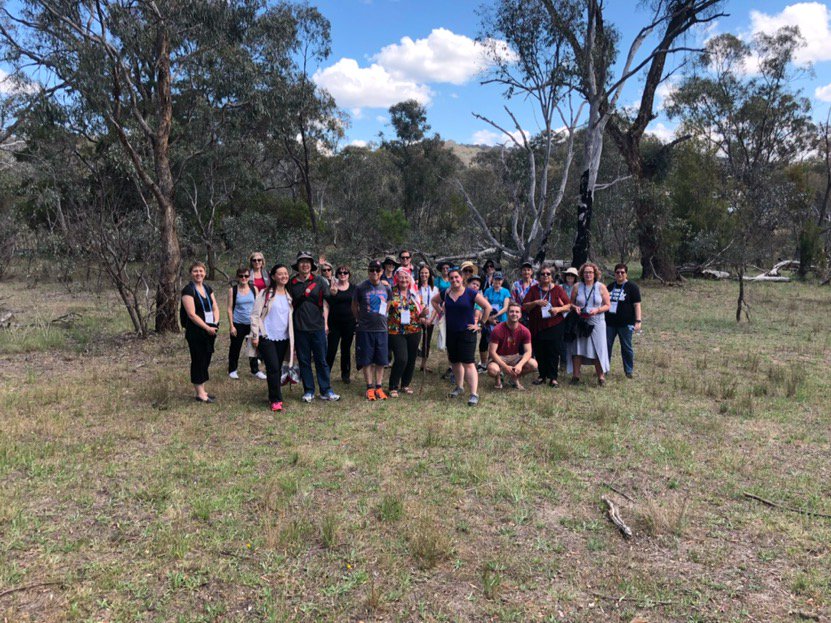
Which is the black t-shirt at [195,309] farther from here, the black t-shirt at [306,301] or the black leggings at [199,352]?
the black t-shirt at [306,301]

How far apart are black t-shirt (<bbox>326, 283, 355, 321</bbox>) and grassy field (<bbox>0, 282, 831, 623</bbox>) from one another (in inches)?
37.5

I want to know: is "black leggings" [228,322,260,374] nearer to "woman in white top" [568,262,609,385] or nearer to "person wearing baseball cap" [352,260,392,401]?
"person wearing baseball cap" [352,260,392,401]

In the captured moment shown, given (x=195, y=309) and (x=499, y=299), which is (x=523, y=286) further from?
(x=195, y=309)

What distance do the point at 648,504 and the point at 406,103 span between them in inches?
1380

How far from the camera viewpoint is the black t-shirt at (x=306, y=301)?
6.06 meters

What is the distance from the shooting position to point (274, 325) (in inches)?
231

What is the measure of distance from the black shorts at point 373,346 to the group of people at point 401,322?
0.04 ft

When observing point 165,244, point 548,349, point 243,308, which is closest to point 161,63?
point 165,244

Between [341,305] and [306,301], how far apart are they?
2.82ft

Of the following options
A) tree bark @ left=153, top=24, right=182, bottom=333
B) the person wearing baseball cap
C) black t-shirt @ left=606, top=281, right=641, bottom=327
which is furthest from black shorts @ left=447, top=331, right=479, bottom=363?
tree bark @ left=153, top=24, right=182, bottom=333

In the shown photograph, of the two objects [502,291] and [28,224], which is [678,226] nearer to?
[502,291]

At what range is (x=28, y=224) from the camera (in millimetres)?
24312

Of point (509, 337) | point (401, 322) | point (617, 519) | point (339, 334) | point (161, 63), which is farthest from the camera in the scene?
point (161, 63)

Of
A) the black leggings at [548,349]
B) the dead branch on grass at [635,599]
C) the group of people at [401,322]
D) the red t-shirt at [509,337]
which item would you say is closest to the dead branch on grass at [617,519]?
the dead branch on grass at [635,599]
